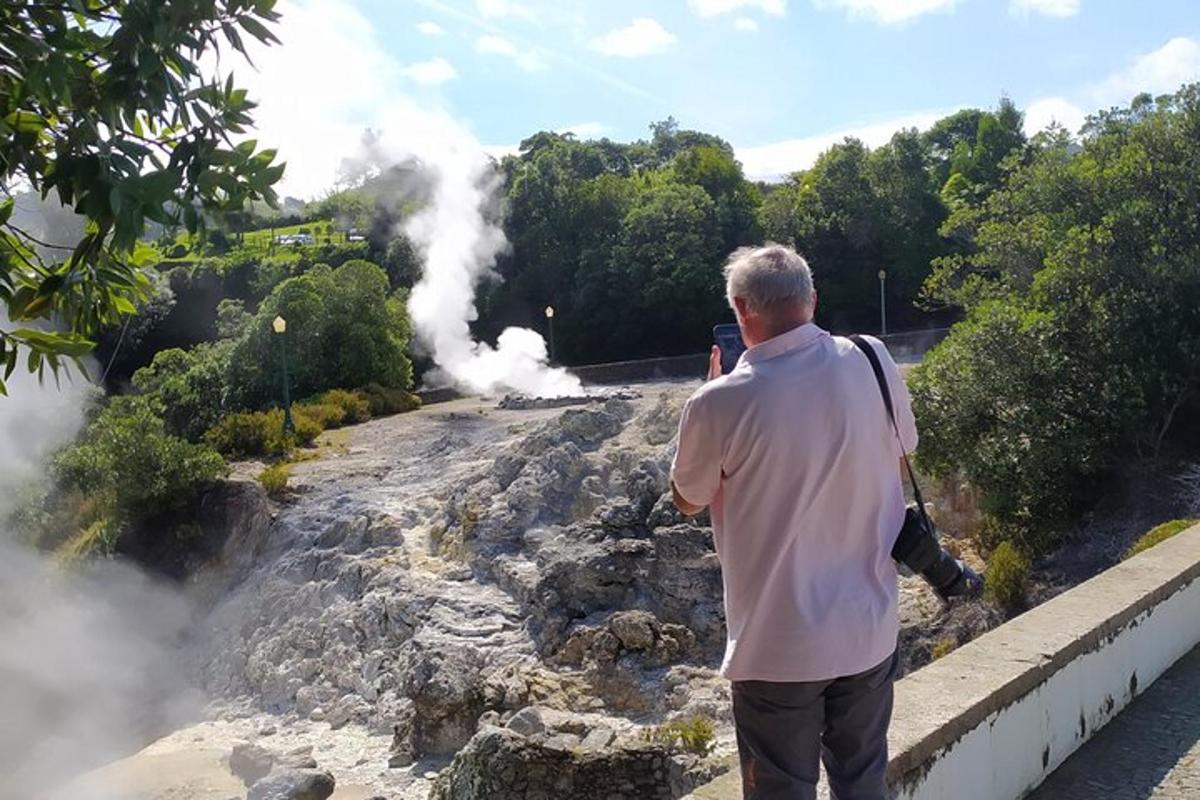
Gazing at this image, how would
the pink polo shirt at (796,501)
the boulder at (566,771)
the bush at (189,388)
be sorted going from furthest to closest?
the bush at (189,388)
the boulder at (566,771)
the pink polo shirt at (796,501)

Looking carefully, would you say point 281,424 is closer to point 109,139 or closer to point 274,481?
point 274,481

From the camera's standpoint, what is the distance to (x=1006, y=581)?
470 inches

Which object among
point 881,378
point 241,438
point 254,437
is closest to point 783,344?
point 881,378

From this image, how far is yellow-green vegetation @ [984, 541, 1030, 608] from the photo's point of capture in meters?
11.9

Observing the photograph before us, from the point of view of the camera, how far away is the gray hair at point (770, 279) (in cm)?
245

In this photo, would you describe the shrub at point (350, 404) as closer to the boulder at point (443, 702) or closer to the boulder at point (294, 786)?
the boulder at point (443, 702)

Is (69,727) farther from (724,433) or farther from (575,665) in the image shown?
(724,433)

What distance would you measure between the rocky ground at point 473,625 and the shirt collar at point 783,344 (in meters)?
5.99

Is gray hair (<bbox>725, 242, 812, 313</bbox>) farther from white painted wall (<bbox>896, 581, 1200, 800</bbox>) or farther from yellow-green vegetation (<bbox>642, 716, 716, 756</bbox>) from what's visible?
yellow-green vegetation (<bbox>642, 716, 716, 756</bbox>)

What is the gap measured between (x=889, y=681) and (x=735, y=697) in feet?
1.15

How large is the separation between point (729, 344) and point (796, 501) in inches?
22.4

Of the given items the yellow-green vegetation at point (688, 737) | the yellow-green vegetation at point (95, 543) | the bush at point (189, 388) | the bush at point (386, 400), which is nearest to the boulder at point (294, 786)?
the yellow-green vegetation at point (688, 737)

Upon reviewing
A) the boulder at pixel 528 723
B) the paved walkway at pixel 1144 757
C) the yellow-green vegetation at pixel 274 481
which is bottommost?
the boulder at pixel 528 723

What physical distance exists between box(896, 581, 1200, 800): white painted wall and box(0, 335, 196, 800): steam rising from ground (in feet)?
35.5
